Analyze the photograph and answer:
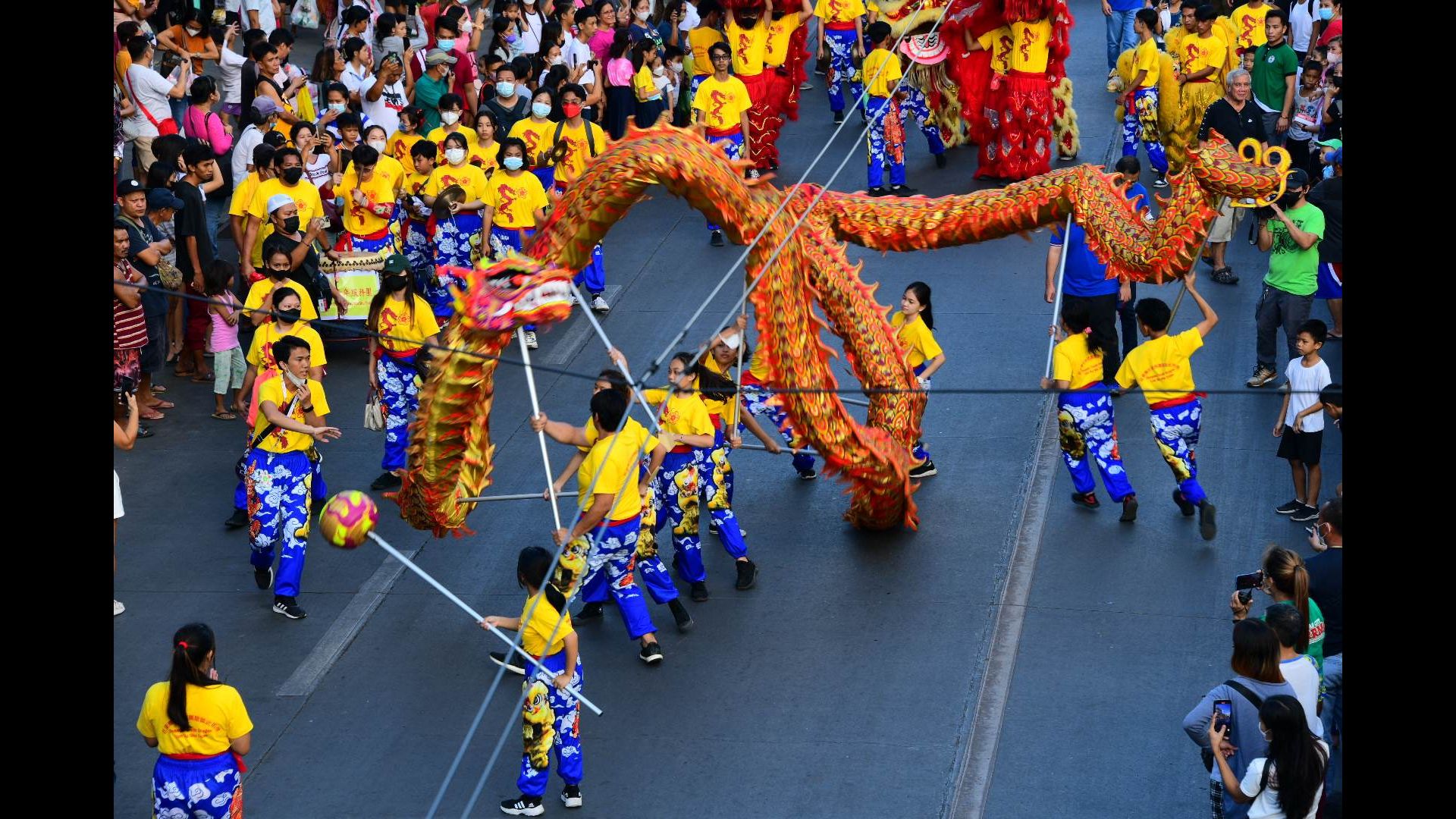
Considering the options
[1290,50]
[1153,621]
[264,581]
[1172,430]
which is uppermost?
[1290,50]

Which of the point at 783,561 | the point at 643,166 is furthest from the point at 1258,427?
the point at 643,166

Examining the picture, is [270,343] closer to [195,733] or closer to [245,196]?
[245,196]

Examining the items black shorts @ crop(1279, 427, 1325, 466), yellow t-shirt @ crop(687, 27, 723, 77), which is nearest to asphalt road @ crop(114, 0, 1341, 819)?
black shorts @ crop(1279, 427, 1325, 466)

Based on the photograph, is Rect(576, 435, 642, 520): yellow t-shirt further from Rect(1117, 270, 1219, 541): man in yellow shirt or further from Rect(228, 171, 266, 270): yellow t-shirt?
Rect(228, 171, 266, 270): yellow t-shirt

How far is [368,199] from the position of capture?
13.6m

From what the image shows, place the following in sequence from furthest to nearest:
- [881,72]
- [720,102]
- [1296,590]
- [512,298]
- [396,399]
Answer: [881,72] → [720,102] → [396,399] → [512,298] → [1296,590]

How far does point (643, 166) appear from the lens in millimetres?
9742

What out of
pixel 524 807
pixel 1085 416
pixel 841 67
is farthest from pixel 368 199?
pixel 841 67

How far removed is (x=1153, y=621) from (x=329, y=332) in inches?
270

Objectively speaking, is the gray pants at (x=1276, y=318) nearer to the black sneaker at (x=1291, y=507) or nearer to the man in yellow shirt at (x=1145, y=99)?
the black sneaker at (x=1291, y=507)

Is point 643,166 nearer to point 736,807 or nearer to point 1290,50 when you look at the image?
point 736,807

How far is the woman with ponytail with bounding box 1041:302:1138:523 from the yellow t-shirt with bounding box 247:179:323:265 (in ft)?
17.8

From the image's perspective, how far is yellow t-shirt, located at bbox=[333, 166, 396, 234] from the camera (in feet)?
44.5

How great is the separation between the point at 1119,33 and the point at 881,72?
4.19 m
